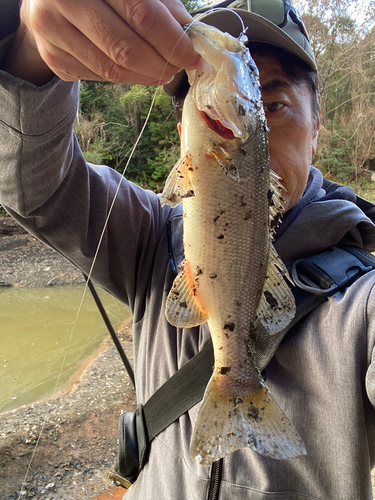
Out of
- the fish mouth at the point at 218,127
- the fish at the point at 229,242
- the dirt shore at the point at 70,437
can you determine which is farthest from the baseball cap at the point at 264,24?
the dirt shore at the point at 70,437

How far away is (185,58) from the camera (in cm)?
102

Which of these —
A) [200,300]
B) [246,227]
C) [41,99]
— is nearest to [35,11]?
[41,99]

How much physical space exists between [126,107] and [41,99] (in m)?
13.5

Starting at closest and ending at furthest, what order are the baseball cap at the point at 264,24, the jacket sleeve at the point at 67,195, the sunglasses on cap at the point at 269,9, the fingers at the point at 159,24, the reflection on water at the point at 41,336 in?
the fingers at the point at 159,24 → the jacket sleeve at the point at 67,195 → the baseball cap at the point at 264,24 → the sunglasses on cap at the point at 269,9 → the reflection on water at the point at 41,336

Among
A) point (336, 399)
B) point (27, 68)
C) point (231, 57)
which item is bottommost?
point (336, 399)

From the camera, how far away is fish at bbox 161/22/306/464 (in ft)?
3.74

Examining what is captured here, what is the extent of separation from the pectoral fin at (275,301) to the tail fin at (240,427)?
25cm

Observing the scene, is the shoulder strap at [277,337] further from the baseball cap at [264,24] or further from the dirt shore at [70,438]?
the dirt shore at [70,438]

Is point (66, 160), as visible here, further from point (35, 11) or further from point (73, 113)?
point (35, 11)

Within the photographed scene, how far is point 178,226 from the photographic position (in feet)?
6.48

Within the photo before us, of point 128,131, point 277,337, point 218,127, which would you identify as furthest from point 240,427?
point 128,131

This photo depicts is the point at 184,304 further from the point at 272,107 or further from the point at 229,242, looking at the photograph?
the point at 272,107

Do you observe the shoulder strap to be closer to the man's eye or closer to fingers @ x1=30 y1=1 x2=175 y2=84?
the man's eye

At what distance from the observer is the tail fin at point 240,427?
3.78 ft
